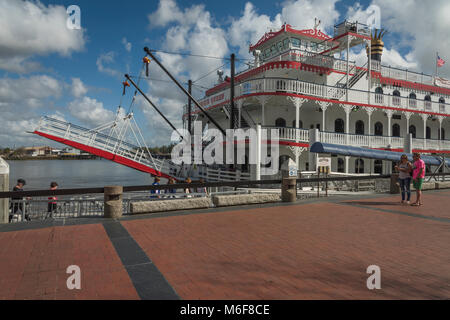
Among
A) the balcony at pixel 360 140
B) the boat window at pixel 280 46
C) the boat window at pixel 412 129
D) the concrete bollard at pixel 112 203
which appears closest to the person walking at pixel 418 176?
the balcony at pixel 360 140

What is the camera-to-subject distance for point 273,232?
629cm

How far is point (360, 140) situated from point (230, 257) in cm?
1761

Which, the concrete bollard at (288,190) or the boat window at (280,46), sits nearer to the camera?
the concrete bollard at (288,190)

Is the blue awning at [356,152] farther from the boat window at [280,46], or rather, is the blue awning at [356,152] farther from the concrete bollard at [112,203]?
the boat window at [280,46]

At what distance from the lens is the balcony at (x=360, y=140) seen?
1772 centimetres

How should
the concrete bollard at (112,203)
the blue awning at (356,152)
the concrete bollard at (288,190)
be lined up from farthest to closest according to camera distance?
the blue awning at (356,152) < the concrete bollard at (288,190) < the concrete bollard at (112,203)

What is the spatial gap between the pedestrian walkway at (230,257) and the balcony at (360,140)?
10.1 m

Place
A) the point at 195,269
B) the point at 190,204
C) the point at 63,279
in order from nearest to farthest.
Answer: the point at 63,279 < the point at 195,269 < the point at 190,204

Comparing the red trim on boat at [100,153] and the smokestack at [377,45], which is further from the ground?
the smokestack at [377,45]

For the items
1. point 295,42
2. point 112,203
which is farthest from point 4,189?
point 295,42

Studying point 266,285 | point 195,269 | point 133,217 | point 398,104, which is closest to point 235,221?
point 133,217

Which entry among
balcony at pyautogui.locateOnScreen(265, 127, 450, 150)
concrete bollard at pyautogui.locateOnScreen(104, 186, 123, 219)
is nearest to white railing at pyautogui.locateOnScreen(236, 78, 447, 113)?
balcony at pyautogui.locateOnScreen(265, 127, 450, 150)
